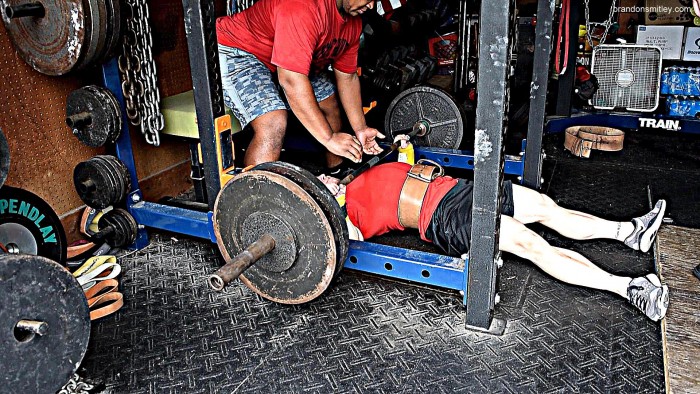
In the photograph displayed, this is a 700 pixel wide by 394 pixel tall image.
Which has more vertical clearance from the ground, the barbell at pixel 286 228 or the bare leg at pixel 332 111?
the bare leg at pixel 332 111

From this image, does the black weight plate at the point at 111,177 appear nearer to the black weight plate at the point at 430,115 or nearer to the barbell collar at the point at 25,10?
the barbell collar at the point at 25,10

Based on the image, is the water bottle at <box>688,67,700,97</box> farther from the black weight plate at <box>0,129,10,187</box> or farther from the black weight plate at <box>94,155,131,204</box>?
the black weight plate at <box>0,129,10,187</box>

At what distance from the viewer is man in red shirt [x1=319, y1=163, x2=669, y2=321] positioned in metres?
1.84

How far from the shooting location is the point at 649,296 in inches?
68.0

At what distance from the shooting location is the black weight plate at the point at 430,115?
9.26 feet

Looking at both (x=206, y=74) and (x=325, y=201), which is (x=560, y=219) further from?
(x=206, y=74)

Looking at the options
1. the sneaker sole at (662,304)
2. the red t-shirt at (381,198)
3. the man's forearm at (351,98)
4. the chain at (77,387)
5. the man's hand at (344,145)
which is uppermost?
the man's forearm at (351,98)

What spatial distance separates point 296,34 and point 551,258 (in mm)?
1097

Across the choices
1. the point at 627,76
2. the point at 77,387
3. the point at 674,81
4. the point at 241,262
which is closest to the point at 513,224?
the point at 241,262

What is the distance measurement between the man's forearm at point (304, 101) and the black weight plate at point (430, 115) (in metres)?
0.89

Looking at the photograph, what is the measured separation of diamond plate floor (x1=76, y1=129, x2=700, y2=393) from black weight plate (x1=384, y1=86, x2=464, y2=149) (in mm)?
888

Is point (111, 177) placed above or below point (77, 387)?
above

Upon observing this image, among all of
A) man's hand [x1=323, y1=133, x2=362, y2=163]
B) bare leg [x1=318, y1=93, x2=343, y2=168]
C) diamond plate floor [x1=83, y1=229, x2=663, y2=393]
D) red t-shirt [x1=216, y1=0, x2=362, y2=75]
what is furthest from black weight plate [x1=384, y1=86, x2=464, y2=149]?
diamond plate floor [x1=83, y1=229, x2=663, y2=393]

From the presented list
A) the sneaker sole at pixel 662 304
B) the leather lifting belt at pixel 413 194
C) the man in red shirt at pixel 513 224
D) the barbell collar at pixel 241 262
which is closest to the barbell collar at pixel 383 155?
the man in red shirt at pixel 513 224
